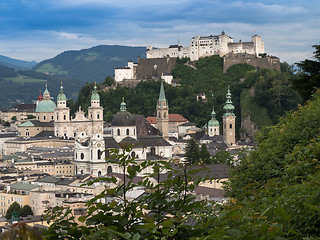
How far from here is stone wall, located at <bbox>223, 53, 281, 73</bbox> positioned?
94.4 m

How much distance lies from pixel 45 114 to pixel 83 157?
127 feet

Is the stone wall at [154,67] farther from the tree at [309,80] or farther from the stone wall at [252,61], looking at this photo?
the tree at [309,80]

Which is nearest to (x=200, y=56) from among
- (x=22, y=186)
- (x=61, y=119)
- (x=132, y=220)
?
(x=61, y=119)

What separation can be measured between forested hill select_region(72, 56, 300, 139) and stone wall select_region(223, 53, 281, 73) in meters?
0.89

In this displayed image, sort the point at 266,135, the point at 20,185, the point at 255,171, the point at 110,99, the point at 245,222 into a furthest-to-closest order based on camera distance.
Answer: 1. the point at 110,99
2. the point at 20,185
3. the point at 266,135
4. the point at 255,171
5. the point at 245,222

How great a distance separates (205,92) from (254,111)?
13503 mm

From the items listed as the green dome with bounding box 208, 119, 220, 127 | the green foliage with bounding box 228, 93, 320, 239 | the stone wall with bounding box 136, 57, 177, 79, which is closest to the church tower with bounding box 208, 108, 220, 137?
the green dome with bounding box 208, 119, 220, 127

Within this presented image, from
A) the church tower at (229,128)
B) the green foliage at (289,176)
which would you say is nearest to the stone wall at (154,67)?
the church tower at (229,128)

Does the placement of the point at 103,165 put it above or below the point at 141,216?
below

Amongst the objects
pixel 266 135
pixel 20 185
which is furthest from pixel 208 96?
pixel 266 135

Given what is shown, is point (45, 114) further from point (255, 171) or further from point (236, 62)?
point (255, 171)

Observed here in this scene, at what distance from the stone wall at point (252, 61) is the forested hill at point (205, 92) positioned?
0.89 m

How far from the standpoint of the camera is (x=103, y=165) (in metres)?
61.7

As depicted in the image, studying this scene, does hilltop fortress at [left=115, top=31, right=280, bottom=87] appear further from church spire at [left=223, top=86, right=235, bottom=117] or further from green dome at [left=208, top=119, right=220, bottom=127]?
green dome at [left=208, top=119, right=220, bottom=127]
